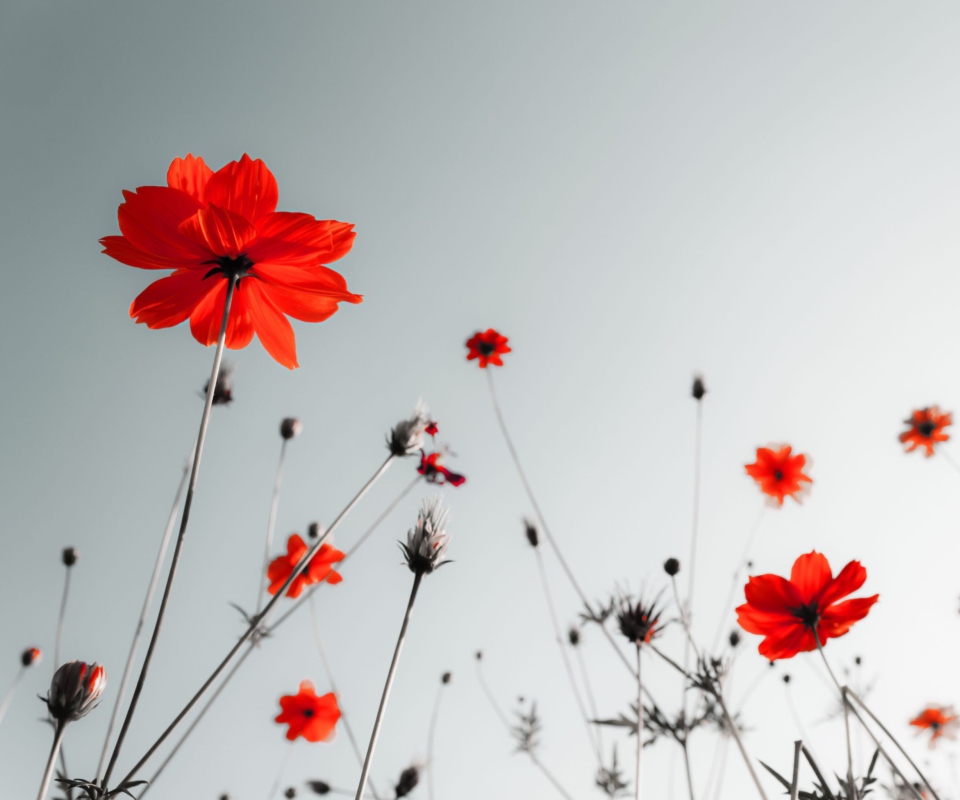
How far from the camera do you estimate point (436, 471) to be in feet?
6.10

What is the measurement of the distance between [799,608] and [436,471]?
1.05 metres

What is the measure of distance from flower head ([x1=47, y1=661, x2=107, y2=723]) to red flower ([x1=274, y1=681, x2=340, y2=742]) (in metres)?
2.70

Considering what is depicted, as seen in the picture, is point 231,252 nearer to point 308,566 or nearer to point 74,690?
point 74,690

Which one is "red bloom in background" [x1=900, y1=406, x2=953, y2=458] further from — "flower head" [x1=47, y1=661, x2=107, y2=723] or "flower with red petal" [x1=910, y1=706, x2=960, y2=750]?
"flower head" [x1=47, y1=661, x2=107, y2=723]

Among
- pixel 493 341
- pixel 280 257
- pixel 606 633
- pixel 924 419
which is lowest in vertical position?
pixel 606 633

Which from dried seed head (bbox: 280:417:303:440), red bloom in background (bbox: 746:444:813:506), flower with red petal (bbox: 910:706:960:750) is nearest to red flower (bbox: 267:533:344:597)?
dried seed head (bbox: 280:417:303:440)

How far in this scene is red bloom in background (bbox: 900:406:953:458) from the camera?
439 centimetres

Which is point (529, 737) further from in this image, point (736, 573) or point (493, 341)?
point (493, 341)

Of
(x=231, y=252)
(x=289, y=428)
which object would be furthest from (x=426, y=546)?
(x=289, y=428)

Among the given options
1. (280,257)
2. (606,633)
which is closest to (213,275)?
(280,257)

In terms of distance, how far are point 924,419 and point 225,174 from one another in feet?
17.5

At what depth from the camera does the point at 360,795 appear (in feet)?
2.05

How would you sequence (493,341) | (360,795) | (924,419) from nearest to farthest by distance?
(360,795), (493,341), (924,419)

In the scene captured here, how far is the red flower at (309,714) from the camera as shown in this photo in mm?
3182
